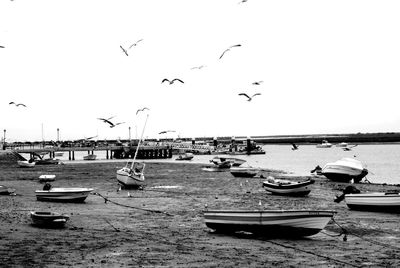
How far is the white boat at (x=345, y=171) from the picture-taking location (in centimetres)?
4475

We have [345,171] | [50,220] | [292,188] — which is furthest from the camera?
[345,171]

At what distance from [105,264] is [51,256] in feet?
6.25

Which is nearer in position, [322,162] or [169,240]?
[169,240]

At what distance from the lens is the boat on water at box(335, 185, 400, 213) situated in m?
25.4

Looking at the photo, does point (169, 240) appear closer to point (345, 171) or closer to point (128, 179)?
point (128, 179)

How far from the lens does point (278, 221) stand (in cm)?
1823

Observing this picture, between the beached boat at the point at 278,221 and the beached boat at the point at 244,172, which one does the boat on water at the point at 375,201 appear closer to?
the beached boat at the point at 278,221

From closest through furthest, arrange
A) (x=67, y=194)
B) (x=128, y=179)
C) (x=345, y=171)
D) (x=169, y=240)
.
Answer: (x=169, y=240) < (x=67, y=194) < (x=128, y=179) < (x=345, y=171)

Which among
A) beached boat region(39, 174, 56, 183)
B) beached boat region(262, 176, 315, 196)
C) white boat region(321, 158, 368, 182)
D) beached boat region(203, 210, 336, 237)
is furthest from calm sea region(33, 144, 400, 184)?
beached boat region(203, 210, 336, 237)

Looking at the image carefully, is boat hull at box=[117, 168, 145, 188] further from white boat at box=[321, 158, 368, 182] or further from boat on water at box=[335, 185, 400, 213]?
white boat at box=[321, 158, 368, 182]

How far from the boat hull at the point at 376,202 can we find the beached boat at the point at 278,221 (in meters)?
8.37

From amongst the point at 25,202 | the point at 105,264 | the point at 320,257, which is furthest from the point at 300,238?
the point at 25,202

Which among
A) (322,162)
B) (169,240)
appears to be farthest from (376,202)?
(322,162)

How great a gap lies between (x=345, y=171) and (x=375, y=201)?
19365mm
